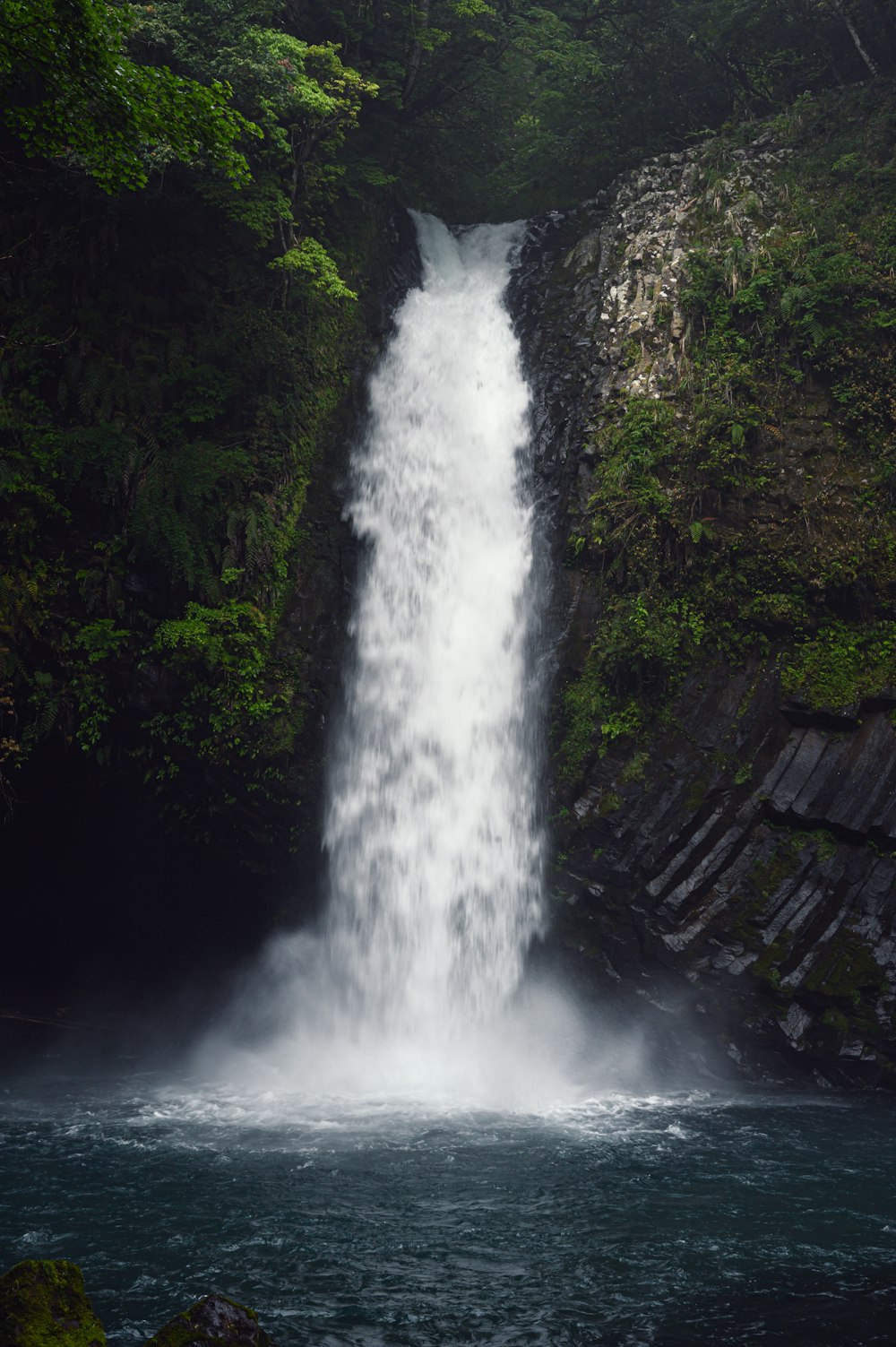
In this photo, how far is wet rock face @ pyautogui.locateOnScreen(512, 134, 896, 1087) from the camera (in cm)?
1060

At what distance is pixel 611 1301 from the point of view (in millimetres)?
5652

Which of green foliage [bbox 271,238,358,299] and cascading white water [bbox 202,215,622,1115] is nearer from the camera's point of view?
cascading white water [bbox 202,215,622,1115]

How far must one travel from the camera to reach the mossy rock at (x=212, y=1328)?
3.96 m

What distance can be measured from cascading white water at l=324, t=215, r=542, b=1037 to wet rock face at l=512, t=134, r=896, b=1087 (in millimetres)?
880

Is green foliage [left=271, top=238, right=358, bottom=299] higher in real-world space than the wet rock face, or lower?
higher

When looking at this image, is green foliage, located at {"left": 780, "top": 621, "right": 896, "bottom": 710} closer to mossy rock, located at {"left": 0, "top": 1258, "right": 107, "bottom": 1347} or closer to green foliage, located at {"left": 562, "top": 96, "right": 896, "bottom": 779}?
green foliage, located at {"left": 562, "top": 96, "right": 896, "bottom": 779}

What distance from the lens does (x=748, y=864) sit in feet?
36.2

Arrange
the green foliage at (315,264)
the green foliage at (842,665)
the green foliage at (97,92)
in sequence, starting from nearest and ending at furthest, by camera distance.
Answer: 1. the green foliage at (97,92)
2. the green foliage at (842,665)
3. the green foliage at (315,264)

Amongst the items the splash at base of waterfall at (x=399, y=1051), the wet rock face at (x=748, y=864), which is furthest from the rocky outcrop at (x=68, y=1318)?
the wet rock face at (x=748, y=864)

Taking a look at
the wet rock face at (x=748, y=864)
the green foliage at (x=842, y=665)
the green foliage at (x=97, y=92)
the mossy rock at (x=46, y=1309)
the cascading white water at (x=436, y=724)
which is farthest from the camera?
the cascading white water at (x=436, y=724)

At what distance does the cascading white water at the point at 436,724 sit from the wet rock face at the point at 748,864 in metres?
0.88

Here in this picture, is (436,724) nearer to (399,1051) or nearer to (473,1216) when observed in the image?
(399,1051)

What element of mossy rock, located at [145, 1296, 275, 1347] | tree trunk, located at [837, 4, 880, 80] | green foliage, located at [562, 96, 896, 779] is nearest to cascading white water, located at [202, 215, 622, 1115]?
green foliage, located at [562, 96, 896, 779]

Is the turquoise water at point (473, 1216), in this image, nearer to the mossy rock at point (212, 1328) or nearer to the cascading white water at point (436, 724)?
the mossy rock at point (212, 1328)
